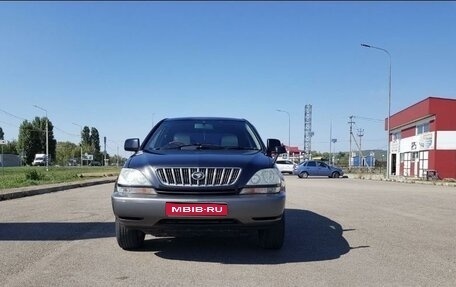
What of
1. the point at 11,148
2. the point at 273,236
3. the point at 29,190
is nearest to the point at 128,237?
the point at 273,236

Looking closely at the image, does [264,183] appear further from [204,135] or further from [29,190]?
[29,190]

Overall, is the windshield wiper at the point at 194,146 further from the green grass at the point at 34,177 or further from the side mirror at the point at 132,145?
the green grass at the point at 34,177

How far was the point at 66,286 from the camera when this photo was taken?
4.62 metres

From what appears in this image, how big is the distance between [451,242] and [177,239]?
3.89m

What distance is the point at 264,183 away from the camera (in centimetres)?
562

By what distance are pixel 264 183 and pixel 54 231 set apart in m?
3.90

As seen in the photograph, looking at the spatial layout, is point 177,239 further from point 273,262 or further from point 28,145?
point 28,145

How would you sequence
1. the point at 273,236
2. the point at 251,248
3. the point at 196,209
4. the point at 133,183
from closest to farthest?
the point at 196,209
the point at 133,183
the point at 273,236
the point at 251,248

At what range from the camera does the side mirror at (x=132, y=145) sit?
22.5 feet

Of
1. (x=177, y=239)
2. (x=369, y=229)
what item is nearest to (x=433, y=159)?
(x=369, y=229)

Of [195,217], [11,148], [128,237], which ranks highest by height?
[11,148]

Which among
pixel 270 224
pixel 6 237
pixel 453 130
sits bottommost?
pixel 6 237

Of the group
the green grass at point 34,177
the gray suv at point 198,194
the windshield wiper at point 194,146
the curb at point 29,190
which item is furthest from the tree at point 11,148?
the gray suv at point 198,194

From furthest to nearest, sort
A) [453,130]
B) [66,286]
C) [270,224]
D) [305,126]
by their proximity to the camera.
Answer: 1. [305,126]
2. [453,130]
3. [270,224]
4. [66,286]
